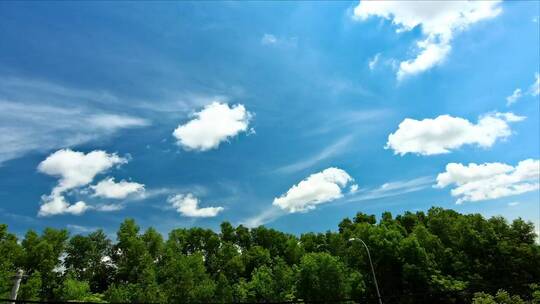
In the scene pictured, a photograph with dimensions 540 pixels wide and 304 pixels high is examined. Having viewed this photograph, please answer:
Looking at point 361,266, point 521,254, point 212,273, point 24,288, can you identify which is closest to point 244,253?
point 212,273

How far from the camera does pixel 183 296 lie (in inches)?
2147

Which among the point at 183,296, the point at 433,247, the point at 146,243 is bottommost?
the point at 183,296

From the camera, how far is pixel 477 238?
55.6 m

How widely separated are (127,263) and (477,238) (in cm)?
5492

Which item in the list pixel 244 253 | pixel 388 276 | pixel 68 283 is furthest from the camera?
pixel 244 253

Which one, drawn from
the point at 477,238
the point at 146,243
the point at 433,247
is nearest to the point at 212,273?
the point at 146,243

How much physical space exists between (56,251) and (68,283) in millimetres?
10886

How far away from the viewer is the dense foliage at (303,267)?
5150 centimetres

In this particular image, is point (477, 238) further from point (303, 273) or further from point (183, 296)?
point (183, 296)

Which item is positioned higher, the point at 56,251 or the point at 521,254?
the point at 56,251

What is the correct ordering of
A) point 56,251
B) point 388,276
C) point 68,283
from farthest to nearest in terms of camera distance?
point 56,251
point 388,276
point 68,283

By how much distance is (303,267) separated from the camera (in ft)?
174

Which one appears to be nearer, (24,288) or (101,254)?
(24,288)

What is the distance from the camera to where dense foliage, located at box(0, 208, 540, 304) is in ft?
169
